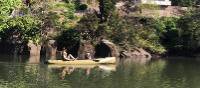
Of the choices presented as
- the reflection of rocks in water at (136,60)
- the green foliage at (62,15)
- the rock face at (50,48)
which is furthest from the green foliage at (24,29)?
the reflection of rocks in water at (136,60)

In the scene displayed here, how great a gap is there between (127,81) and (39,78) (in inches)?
291

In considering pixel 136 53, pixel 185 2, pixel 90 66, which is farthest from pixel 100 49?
pixel 185 2

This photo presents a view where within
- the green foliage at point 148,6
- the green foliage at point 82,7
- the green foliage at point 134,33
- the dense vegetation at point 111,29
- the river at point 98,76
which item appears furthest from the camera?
the green foliage at point 82,7

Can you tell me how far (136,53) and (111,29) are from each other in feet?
15.8

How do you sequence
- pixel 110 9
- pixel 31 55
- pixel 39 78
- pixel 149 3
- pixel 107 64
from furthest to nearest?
pixel 149 3 → pixel 110 9 → pixel 31 55 → pixel 107 64 → pixel 39 78

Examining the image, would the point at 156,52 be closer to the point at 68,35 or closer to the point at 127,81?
the point at 68,35

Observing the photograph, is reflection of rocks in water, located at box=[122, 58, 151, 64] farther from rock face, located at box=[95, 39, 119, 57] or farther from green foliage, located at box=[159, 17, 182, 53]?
green foliage, located at box=[159, 17, 182, 53]

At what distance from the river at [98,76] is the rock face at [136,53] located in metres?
11.7

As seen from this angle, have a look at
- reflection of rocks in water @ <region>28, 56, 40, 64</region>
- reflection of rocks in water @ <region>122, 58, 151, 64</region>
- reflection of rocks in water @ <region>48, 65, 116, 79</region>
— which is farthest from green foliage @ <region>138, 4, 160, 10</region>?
reflection of rocks in water @ <region>48, 65, 116, 79</region>

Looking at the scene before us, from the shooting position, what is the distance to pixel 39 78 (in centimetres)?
4656

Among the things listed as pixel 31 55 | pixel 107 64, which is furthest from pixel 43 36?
pixel 107 64

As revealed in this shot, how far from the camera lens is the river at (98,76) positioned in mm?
44375

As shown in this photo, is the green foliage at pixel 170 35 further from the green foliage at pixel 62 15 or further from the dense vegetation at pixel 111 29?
the green foliage at pixel 62 15

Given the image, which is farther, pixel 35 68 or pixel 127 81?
pixel 35 68
